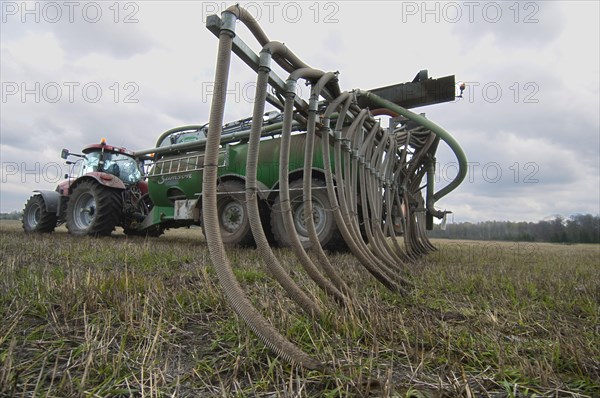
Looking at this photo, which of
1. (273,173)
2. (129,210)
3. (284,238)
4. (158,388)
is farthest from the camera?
(129,210)

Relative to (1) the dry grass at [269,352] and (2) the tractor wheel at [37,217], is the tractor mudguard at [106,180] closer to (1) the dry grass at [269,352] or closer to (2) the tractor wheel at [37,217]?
(2) the tractor wheel at [37,217]

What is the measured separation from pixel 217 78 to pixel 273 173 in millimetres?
3666

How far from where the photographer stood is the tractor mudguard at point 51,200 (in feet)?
23.4

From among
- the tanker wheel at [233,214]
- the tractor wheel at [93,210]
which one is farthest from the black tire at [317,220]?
the tractor wheel at [93,210]

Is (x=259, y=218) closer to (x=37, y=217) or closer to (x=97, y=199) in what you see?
(x=97, y=199)

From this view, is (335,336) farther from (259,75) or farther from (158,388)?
(259,75)

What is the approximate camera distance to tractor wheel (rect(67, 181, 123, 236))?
5.88 meters

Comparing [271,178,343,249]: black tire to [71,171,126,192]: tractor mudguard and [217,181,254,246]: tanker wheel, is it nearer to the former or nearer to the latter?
[217,181,254,246]: tanker wheel

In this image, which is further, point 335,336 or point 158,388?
point 335,336

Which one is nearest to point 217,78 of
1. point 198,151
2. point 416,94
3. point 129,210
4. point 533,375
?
point 533,375

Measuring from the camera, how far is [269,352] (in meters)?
1.13

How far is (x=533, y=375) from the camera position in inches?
39.6

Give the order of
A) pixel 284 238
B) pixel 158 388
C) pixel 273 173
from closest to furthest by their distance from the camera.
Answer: pixel 158 388, pixel 284 238, pixel 273 173

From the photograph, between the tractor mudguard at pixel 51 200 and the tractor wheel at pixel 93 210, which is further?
the tractor mudguard at pixel 51 200
